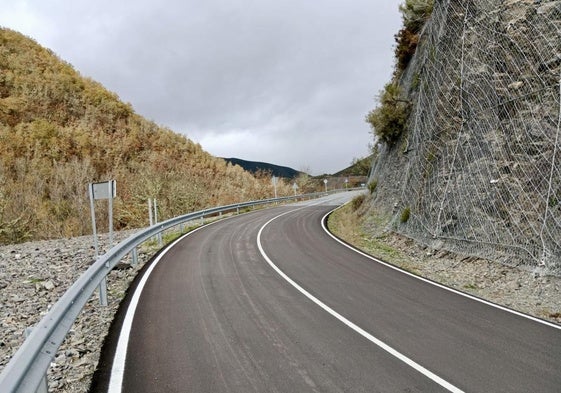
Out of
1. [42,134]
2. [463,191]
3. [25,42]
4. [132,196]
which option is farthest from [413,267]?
[25,42]

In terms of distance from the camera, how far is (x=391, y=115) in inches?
841

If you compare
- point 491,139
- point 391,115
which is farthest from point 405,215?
point 391,115

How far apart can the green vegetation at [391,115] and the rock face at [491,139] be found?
2999 mm

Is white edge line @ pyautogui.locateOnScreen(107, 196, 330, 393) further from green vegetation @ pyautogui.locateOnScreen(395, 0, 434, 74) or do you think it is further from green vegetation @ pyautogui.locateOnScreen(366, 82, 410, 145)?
green vegetation @ pyautogui.locateOnScreen(395, 0, 434, 74)

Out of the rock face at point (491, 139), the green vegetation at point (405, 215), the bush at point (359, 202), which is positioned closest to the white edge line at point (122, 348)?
the rock face at point (491, 139)

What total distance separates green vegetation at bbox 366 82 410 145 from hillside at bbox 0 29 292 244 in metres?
16.6

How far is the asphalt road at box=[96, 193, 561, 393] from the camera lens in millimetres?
4742

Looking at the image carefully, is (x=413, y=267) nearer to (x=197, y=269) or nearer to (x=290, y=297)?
(x=290, y=297)

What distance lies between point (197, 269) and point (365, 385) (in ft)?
23.5

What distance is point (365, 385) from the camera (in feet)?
15.1

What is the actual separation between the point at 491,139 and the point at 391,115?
918cm

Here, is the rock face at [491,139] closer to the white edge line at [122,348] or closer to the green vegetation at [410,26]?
the green vegetation at [410,26]

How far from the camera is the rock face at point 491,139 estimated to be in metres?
10.4

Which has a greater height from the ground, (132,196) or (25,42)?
(25,42)
